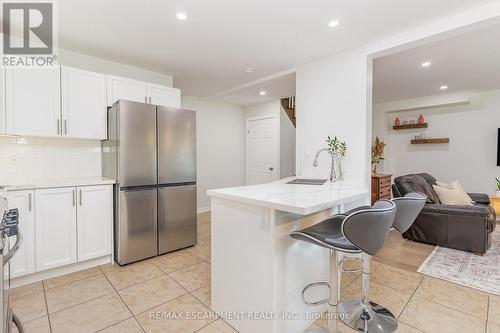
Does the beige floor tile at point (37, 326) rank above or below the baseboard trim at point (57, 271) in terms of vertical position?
below

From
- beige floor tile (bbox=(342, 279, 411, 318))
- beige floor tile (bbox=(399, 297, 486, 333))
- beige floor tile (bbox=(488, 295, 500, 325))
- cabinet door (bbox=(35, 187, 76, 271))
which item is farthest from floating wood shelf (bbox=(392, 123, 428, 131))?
cabinet door (bbox=(35, 187, 76, 271))

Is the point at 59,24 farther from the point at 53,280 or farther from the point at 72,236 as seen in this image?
the point at 53,280

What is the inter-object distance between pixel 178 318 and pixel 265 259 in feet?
3.07

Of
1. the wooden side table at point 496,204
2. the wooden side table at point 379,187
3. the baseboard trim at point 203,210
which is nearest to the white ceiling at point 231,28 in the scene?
the wooden side table at point 379,187

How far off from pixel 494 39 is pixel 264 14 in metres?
2.67

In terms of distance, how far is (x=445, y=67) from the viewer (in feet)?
11.9

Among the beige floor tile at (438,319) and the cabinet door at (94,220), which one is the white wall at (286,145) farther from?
the beige floor tile at (438,319)

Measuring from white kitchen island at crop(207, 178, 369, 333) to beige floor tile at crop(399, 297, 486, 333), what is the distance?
2.24 ft

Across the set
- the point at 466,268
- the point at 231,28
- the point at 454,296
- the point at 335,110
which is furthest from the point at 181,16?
the point at 466,268

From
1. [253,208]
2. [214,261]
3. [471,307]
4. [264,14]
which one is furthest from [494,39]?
[214,261]

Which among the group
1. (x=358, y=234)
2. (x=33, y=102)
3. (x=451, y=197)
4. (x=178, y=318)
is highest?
(x=33, y=102)

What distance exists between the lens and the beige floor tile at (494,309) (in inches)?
73.3

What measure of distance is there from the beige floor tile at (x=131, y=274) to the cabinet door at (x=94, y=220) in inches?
11.8

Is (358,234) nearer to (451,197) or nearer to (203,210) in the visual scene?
(451,197)
